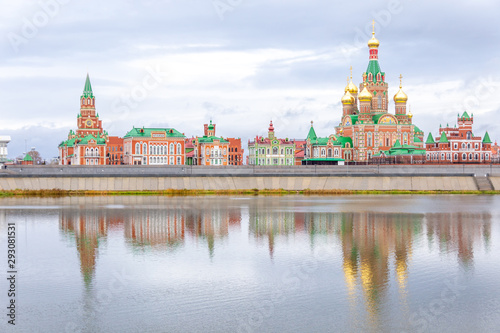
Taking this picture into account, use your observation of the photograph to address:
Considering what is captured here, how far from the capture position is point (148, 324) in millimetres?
15328

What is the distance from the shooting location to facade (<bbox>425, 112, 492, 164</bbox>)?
355 ft

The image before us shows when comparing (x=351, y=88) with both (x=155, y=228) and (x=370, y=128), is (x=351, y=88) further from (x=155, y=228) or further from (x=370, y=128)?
(x=155, y=228)

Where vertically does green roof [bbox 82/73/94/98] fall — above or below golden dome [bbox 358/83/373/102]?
above

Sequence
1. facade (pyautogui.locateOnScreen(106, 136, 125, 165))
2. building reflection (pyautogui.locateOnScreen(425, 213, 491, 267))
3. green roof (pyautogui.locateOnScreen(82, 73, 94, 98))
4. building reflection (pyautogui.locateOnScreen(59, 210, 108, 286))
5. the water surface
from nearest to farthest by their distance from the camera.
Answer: the water surface
building reflection (pyautogui.locateOnScreen(59, 210, 108, 286))
building reflection (pyautogui.locateOnScreen(425, 213, 491, 267))
facade (pyautogui.locateOnScreen(106, 136, 125, 165))
green roof (pyautogui.locateOnScreen(82, 73, 94, 98))

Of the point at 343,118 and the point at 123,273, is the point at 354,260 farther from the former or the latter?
the point at 343,118

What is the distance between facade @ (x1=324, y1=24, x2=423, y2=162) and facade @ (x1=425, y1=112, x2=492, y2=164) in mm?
7792

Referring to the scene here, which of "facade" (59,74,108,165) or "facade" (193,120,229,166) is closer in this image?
"facade" (193,120,229,166)

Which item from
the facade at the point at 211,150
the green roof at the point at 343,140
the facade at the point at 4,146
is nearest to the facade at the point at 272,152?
the facade at the point at 211,150

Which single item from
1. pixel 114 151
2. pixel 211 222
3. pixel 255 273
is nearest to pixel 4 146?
pixel 114 151

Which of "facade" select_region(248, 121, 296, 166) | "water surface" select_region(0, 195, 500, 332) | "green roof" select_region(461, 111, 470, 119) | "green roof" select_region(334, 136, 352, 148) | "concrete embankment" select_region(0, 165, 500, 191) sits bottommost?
"water surface" select_region(0, 195, 500, 332)

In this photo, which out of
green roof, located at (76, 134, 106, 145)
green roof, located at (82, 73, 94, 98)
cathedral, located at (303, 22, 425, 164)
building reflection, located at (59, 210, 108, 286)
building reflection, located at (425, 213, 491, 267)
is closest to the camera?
building reflection, located at (59, 210, 108, 286)

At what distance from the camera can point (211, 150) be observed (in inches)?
4596

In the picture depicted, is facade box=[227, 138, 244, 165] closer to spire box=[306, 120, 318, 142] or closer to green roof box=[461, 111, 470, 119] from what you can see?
spire box=[306, 120, 318, 142]

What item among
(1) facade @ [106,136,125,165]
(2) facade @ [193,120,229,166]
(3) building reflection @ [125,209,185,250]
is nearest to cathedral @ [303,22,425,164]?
(2) facade @ [193,120,229,166]
